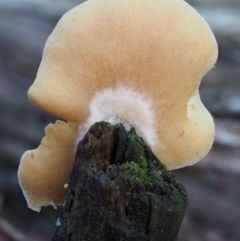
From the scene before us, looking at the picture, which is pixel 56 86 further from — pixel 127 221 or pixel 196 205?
pixel 196 205

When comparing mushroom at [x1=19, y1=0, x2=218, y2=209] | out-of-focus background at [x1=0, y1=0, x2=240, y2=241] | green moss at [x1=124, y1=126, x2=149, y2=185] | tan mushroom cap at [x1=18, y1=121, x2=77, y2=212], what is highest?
mushroom at [x1=19, y1=0, x2=218, y2=209]

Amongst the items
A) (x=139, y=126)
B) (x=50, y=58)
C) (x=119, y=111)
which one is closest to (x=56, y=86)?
(x=50, y=58)

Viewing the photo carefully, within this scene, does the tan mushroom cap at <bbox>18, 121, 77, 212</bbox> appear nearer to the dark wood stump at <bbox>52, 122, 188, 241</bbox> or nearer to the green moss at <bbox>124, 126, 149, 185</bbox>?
the dark wood stump at <bbox>52, 122, 188, 241</bbox>

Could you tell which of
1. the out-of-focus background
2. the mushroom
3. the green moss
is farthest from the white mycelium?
the out-of-focus background

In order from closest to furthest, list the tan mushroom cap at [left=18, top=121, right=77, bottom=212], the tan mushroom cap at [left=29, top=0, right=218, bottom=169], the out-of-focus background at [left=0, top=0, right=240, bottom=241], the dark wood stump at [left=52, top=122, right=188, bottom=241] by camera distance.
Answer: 1. the dark wood stump at [left=52, top=122, right=188, bottom=241]
2. the tan mushroom cap at [left=29, top=0, right=218, bottom=169]
3. the tan mushroom cap at [left=18, top=121, right=77, bottom=212]
4. the out-of-focus background at [left=0, top=0, right=240, bottom=241]

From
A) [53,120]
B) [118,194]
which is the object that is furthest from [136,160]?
[53,120]

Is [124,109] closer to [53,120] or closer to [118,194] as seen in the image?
[118,194]

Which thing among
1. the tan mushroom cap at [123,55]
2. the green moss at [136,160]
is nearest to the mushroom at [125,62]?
the tan mushroom cap at [123,55]
